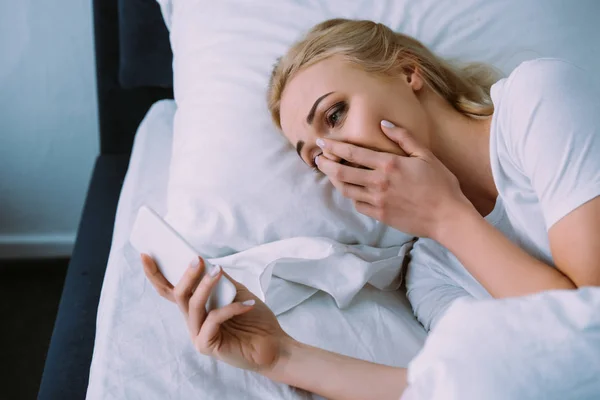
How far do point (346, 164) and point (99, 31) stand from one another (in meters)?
0.75

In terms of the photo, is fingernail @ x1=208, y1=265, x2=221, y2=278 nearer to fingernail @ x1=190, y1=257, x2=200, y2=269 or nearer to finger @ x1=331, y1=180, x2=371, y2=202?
fingernail @ x1=190, y1=257, x2=200, y2=269

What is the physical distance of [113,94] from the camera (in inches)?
58.8

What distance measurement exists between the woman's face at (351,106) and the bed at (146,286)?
22 cm

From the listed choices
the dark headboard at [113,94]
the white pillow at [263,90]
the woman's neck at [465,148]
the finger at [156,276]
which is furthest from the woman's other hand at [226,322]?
the dark headboard at [113,94]

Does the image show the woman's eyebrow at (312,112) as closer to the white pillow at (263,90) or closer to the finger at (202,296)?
the white pillow at (263,90)

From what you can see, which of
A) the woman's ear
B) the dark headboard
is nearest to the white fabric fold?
the woman's ear

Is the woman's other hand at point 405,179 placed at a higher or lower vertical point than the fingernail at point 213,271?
higher

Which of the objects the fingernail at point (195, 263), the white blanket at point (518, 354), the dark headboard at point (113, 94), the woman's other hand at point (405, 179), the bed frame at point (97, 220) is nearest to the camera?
the white blanket at point (518, 354)

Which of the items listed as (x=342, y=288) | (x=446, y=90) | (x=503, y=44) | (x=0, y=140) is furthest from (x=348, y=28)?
(x=0, y=140)

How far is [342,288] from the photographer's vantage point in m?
0.94

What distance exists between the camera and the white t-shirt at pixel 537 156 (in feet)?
2.55

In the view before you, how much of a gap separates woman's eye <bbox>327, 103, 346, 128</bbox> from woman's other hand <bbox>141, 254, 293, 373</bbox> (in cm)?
28

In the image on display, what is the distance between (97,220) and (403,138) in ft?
2.38

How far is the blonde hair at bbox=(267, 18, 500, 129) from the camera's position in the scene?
99cm
